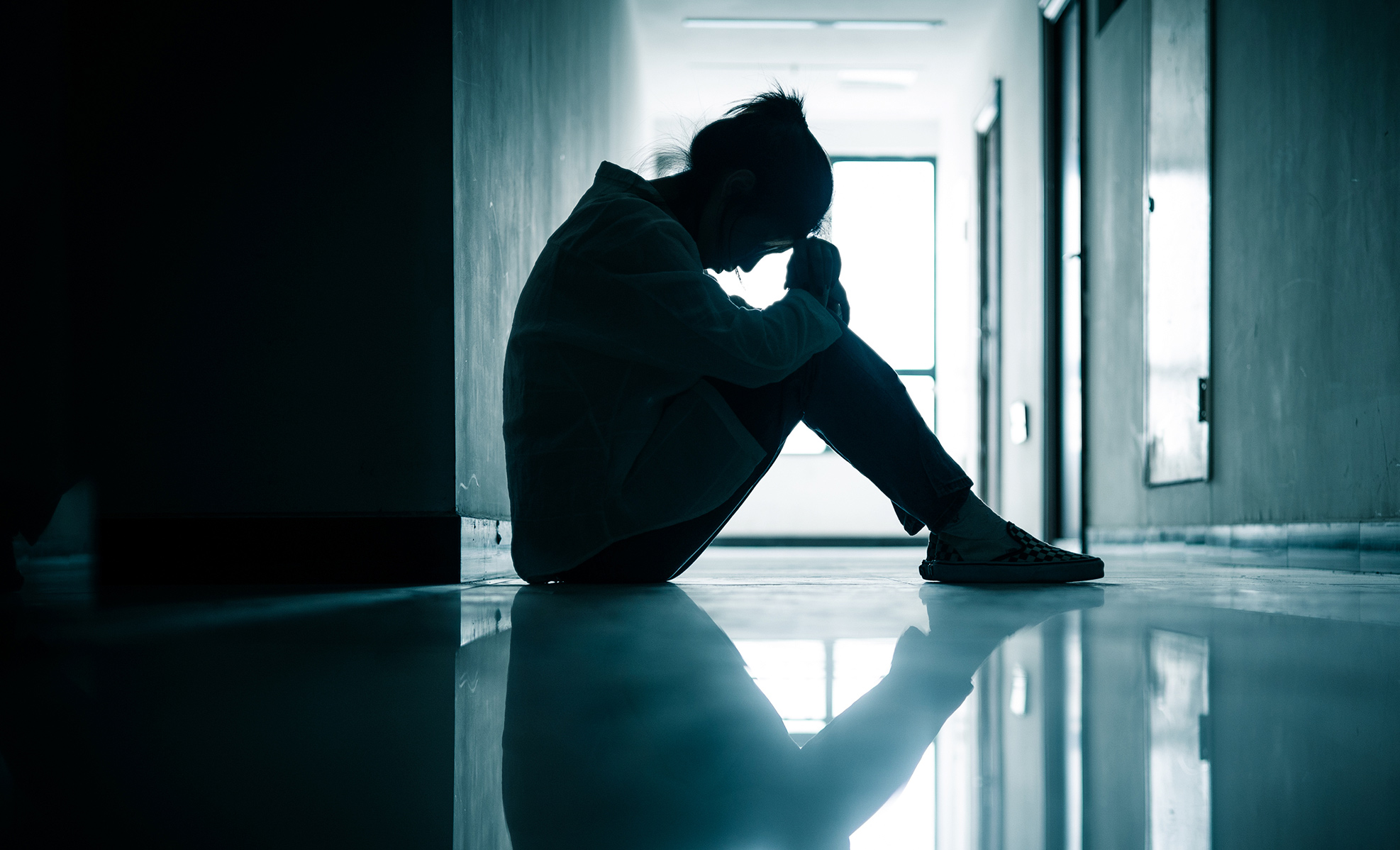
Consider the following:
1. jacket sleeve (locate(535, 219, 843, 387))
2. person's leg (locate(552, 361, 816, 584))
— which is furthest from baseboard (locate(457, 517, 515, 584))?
jacket sleeve (locate(535, 219, 843, 387))

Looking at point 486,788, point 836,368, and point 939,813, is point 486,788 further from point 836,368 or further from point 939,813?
point 836,368

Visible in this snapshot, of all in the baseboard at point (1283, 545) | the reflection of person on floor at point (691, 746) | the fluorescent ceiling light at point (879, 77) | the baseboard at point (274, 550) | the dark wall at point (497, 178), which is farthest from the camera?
the fluorescent ceiling light at point (879, 77)

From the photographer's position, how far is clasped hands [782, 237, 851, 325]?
1.50 meters

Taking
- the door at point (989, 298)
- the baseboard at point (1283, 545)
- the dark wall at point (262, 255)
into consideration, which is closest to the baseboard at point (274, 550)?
the dark wall at point (262, 255)

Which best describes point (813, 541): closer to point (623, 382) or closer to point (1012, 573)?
point (1012, 573)

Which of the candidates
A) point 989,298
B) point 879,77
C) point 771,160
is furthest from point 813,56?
point 771,160

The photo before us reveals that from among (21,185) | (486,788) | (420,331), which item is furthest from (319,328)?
(486,788)

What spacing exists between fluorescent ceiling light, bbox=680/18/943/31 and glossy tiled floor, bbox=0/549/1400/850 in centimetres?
528

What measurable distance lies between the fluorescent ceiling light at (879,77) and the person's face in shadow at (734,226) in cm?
534

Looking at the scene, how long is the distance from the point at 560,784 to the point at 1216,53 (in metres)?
3.07

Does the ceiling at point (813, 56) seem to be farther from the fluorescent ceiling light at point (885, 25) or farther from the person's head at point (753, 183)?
the person's head at point (753, 183)

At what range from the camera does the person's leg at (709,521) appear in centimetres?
142

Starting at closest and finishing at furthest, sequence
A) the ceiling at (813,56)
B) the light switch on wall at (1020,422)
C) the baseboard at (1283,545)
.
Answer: the baseboard at (1283,545) → the light switch on wall at (1020,422) → the ceiling at (813,56)

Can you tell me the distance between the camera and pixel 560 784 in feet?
1.17
